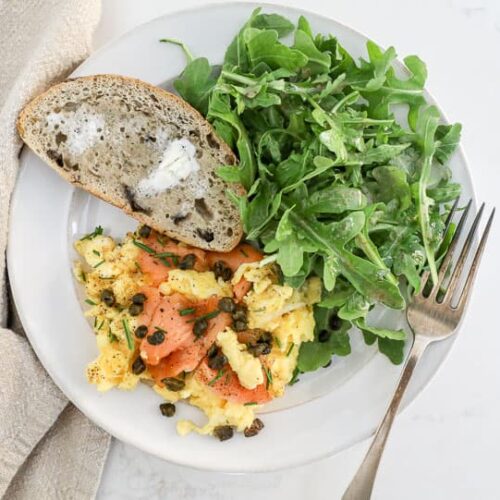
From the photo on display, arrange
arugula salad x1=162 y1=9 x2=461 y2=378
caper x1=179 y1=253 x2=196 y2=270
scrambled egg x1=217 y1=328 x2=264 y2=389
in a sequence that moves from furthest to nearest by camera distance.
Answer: caper x1=179 y1=253 x2=196 y2=270, scrambled egg x1=217 y1=328 x2=264 y2=389, arugula salad x1=162 y1=9 x2=461 y2=378

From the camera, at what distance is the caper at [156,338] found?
2428mm

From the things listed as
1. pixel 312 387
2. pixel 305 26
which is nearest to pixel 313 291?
pixel 312 387

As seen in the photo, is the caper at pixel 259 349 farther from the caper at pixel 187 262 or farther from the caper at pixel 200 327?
the caper at pixel 187 262

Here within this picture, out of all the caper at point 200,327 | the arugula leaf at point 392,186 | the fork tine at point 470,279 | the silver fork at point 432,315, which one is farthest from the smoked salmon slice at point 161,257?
the fork tine at point 470,279

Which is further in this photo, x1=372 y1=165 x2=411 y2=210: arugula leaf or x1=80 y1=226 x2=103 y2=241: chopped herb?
x1=80 y1=226 x2=103 y2=241: chopped herb

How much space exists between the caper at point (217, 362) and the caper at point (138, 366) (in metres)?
0.25

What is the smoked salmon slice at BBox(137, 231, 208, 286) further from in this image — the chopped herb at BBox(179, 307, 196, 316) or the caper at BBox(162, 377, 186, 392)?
the caper at BBox(162, 377, 186, 392)

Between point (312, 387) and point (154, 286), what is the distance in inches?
30.0

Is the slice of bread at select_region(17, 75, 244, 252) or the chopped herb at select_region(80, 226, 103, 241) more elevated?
the slice of bread at select_region(17, 75, 244, 252)

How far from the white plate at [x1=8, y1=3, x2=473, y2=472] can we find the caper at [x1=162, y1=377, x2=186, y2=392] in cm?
16

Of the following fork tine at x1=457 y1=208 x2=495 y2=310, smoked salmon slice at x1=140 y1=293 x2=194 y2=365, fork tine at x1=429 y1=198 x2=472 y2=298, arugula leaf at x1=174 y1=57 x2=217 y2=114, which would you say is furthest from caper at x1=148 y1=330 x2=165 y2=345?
fork tine at x1=457 y1=208 x2=495 y2=310

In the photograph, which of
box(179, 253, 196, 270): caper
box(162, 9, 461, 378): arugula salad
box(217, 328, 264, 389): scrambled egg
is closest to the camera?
box(162, 9, 461, 378): arugula salad

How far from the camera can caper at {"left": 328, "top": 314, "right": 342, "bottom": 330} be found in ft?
8.60

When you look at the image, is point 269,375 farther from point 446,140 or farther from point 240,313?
point 446,140
